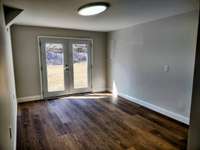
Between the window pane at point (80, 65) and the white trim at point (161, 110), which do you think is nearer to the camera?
the white trim at point (161, 110)

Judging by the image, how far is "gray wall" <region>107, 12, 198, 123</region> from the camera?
2.83 metres

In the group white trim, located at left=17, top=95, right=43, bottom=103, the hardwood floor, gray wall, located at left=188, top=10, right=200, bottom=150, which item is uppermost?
gray wall, located at left=188, top=10, right=200, bottom=150

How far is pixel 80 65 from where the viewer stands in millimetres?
4980

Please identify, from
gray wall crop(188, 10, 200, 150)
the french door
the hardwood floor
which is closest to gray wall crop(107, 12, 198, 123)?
the hardwood floor

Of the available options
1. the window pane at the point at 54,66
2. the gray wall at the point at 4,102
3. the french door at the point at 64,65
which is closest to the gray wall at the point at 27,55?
the french door at the point at 64,65

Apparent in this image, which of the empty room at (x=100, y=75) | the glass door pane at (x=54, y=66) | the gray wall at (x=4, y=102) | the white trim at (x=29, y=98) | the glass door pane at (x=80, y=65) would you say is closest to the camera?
the gray wall at (x=4, y=102)

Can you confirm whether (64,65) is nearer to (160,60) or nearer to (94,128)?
(94,128)

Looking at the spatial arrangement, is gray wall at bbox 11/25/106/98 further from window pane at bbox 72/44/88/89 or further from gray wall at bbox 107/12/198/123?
gray wall at bbox 107/12/198/123

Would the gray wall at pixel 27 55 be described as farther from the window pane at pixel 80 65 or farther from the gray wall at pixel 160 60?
the gray wall at pixel 160 60

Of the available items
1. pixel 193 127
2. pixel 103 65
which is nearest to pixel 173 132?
pixel 193 127

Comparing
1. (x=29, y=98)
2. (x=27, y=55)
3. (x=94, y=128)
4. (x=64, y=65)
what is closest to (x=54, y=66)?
(x=64, y=65)

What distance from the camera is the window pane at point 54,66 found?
14.6 ft

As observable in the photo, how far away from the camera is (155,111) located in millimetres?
3547

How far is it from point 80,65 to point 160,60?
2670mm
